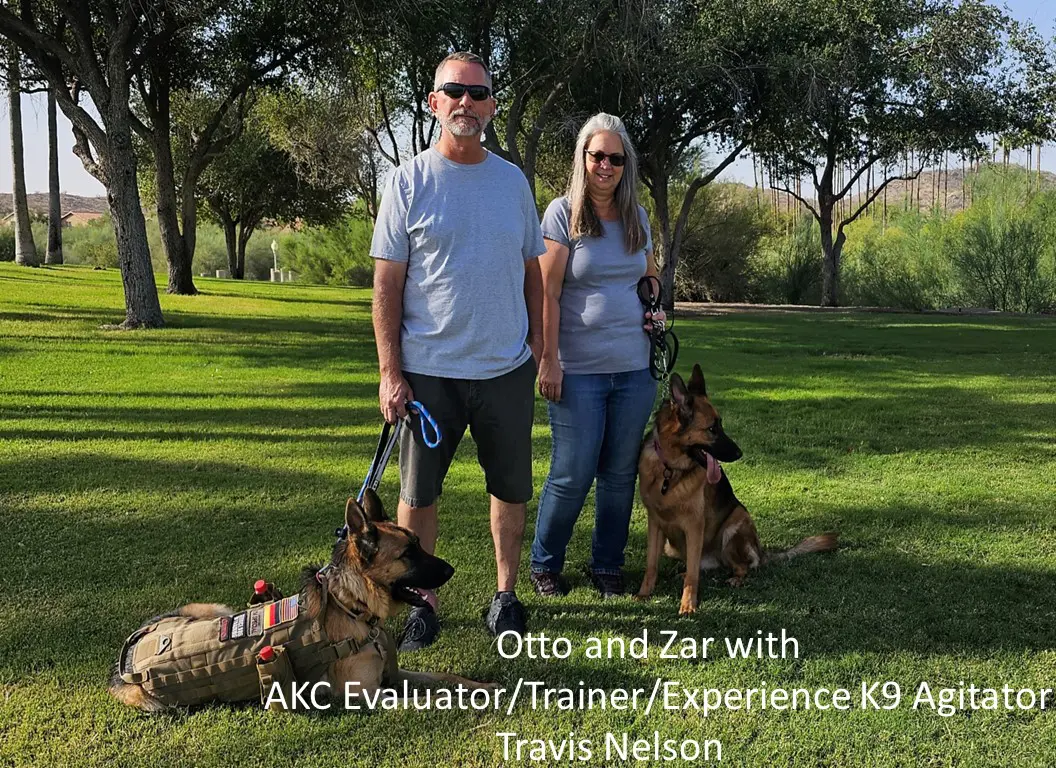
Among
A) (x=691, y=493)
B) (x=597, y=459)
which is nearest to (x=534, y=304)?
(x=597, y=459)

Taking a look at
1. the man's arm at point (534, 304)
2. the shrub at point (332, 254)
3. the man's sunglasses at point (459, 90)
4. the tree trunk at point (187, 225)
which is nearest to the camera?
the man's sunglasses at point (459, 90)

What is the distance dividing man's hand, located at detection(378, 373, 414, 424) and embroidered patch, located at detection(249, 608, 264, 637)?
2.70 feet

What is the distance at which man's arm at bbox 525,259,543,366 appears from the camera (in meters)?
3.25

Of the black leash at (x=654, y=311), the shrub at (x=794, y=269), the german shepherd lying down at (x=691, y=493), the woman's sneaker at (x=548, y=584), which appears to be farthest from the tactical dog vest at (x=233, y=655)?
the shrub at (x=794, y=269)

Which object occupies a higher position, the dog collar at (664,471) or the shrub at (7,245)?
the shrub at (7,245)

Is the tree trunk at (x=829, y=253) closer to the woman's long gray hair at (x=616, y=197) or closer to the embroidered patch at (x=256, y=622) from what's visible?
the woman's long gray hair at (x=616, y=197)

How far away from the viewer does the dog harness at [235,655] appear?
2.69m

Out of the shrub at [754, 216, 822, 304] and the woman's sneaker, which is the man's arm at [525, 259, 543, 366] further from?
the shrub at [754, 216, 822, 304]

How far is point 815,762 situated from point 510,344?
179cm

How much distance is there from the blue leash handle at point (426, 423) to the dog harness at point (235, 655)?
0.67 m

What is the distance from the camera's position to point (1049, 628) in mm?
3424

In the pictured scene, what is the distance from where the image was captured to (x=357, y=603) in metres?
2.84

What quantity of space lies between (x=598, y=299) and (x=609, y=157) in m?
0.61

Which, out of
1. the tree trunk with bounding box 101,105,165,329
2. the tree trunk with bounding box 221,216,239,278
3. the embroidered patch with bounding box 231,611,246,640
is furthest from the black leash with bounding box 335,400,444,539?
the tree trunk with bounding box 221,216,239,278
